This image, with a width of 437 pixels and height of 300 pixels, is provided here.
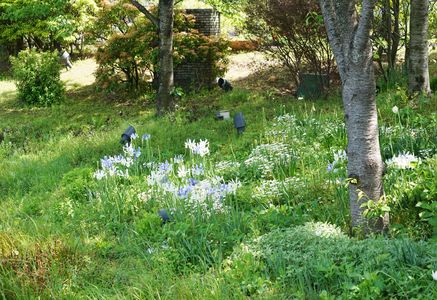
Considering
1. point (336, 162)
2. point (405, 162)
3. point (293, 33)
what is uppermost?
point (293, 33)

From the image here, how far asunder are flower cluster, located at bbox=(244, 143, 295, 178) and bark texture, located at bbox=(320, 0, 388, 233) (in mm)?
1534

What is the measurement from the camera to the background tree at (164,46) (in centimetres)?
956

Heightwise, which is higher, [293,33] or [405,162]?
[293,33]

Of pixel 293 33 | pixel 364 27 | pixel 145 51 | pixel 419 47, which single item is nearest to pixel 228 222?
pixel 364 27

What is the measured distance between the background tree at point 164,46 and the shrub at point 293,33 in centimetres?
147

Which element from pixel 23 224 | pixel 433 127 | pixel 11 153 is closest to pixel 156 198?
pixel 23 224

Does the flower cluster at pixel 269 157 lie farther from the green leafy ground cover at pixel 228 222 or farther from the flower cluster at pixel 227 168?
the flower cluster at pixel 227 168

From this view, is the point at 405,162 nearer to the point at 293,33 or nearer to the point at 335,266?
the point at 335,266

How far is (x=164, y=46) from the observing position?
382 inches

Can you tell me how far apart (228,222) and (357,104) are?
130 centimetres

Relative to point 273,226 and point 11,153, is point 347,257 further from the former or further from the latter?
point 11,153

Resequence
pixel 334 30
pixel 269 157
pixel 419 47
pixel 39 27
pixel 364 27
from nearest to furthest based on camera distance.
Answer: pixel 364 27
pixel 334 30
pixel 269 157
pixel 419 47
pixel 39 27

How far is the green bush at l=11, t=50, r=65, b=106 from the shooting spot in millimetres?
12969

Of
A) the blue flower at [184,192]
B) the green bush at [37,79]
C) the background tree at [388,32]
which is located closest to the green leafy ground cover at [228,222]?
the blue flower at [184,192]
